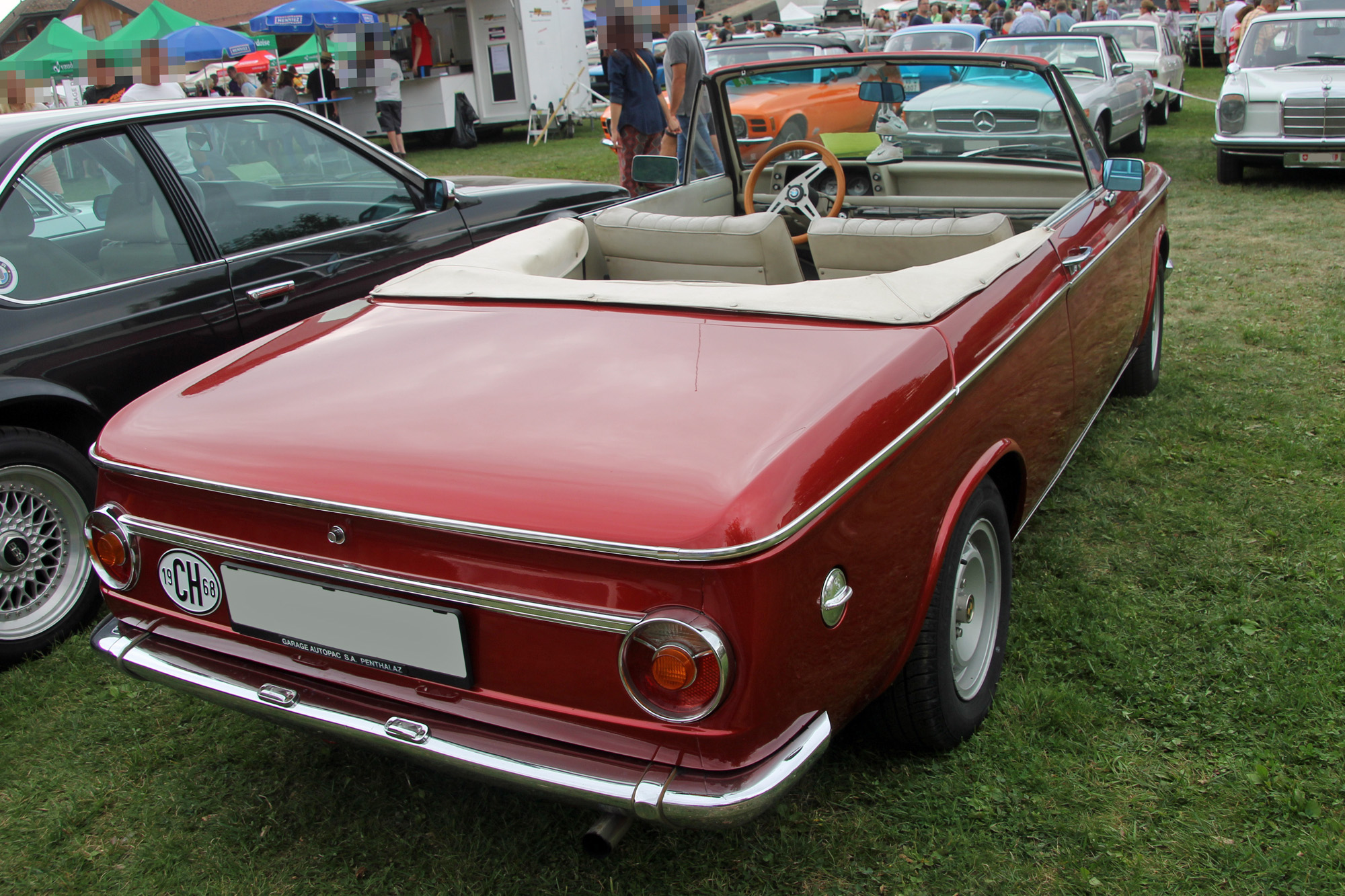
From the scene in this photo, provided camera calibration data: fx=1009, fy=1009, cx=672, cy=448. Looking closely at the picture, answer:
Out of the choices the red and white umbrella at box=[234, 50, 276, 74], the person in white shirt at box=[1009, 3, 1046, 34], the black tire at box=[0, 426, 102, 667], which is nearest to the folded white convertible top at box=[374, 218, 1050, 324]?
the black tire at box=[0, 426, 102, 667]

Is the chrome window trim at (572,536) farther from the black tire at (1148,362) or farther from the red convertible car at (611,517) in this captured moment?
the black tire at (1148,362)

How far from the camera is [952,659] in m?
2.26

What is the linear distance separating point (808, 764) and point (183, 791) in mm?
1619

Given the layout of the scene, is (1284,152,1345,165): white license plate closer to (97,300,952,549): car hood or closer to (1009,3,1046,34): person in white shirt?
(1009,3,1046,34): person in white shirt

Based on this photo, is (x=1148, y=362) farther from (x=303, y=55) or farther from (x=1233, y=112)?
(x=303, y=55)

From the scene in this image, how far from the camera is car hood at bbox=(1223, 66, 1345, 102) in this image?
8.62 m

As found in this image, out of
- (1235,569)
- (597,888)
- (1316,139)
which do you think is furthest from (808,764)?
(1316,139)

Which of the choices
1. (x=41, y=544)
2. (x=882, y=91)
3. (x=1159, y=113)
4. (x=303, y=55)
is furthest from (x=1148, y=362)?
(x=303, y=55)

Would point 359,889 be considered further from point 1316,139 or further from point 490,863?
point 1316,139

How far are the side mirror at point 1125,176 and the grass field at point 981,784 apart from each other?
3.62 ft

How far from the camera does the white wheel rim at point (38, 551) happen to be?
2951 mm

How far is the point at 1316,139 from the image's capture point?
8.64 metres

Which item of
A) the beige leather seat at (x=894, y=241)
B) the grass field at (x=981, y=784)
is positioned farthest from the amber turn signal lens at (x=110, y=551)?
the beige leather seat at (x=894, y=241)

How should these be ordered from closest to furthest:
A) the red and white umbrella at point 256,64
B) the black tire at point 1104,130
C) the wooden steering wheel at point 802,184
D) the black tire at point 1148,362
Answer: the wooden steering wheel at point 802,184, the black tire at point 1148,362, the black tire at point 1104,130, the red and white umbrella at point 256,64
